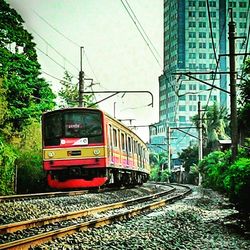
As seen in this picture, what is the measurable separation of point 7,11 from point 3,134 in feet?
30.8

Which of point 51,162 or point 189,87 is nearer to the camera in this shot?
point 51,162

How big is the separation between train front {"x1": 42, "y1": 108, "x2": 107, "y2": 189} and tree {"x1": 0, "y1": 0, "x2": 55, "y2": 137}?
6.79 m

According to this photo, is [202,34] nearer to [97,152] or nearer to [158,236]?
[97,152]

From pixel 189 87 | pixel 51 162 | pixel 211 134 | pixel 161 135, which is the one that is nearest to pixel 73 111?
pixel 51 162

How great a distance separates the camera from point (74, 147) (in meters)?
19.9

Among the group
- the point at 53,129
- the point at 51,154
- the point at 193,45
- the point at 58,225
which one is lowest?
the point at 58,225

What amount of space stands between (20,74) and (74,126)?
446 inches

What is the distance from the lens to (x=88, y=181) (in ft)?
67.3

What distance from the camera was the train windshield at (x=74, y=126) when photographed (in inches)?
789

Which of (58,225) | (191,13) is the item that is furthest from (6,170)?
(191,13)

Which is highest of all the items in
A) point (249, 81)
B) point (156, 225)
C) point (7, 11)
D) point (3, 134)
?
point (7, 11)

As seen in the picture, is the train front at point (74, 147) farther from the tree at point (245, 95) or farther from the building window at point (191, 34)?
the building window at point (191, 34)

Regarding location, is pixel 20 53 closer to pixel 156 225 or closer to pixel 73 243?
pixel 156 225

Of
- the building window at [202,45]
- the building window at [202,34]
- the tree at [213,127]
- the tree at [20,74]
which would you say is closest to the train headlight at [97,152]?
the tree at [20,74]
